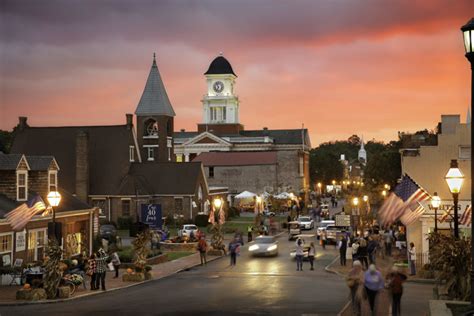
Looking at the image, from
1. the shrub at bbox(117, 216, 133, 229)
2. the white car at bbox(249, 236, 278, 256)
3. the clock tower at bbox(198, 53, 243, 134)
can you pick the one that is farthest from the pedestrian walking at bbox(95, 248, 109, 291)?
the clock tower at bbox(198, 53, 243, 134)

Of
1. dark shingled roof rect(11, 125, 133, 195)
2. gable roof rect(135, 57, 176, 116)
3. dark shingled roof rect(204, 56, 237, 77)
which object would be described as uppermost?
dark shingled roof rect(204, 56, 237, 77)

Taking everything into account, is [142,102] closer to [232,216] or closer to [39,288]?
[232,216]

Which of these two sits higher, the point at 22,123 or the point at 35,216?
the point at 22,123

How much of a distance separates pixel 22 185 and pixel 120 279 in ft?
24.6

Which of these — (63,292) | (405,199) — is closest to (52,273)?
(63,292)

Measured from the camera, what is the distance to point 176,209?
74.1 metres

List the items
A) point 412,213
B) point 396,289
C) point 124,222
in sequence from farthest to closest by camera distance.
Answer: point 124,222 → point 412,213 → point 396,289

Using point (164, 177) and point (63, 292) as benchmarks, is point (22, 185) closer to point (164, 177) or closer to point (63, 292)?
point (63, 292)

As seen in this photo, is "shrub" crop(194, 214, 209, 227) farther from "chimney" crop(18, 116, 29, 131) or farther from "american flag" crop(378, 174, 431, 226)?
"american flag" crop(378, 174, 431, 226)

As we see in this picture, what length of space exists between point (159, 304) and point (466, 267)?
942 cm

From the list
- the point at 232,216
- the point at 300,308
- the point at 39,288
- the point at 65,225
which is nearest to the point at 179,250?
the point at 65,225

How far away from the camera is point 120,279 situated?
32531 mm

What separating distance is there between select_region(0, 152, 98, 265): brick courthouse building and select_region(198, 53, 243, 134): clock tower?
410ft

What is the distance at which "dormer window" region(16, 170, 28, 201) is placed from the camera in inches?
1385
